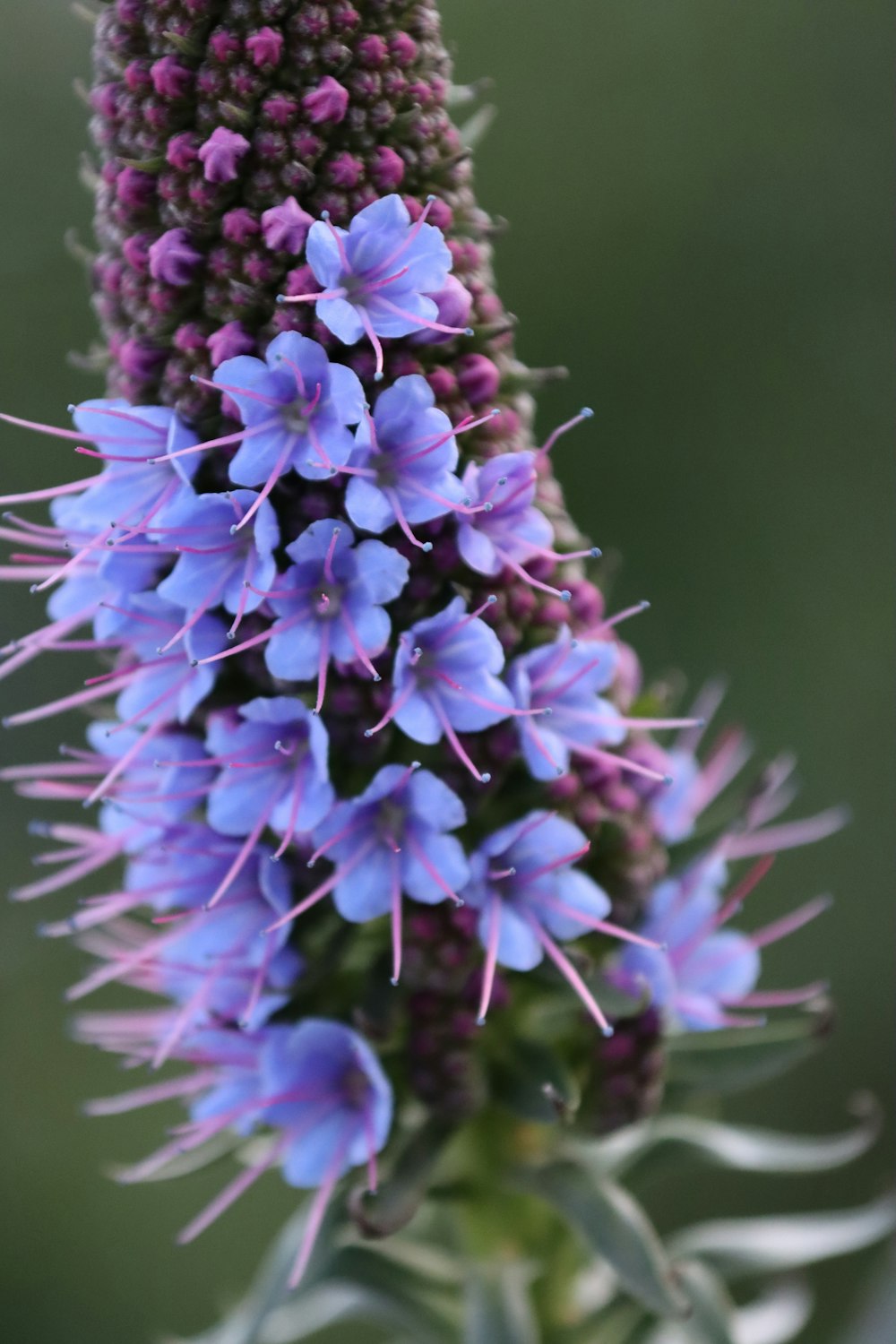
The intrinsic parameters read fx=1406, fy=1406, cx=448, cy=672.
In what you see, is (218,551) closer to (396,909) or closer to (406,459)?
(406,459)

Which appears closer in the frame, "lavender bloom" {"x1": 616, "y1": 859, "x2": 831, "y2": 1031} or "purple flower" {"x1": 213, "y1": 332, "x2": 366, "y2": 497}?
"purple flower" {"x1": 213, "y1": 332, "x2": 366, "y2": 497}

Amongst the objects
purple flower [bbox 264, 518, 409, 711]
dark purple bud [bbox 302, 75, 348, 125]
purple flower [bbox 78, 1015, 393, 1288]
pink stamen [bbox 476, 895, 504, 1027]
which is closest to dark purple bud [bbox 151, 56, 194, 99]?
dark purple bud [bbox 302, 75, 348, 125]

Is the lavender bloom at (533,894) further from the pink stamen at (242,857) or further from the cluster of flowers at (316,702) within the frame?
the pink stamen at (242,857)

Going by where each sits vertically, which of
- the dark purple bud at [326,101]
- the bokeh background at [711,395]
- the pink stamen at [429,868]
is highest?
the dark purple bud at [326,101]

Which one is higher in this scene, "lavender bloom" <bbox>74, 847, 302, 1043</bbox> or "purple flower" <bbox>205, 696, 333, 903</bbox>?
"purple flower" <bbox>205, 696, 333, 903</bbox>

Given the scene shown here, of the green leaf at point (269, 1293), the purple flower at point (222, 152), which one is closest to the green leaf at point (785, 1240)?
the green leaf at point (269, 1293)

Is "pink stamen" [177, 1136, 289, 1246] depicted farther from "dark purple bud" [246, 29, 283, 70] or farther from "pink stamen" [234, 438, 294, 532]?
"dark purple bud" [246, 29, 283, 70]

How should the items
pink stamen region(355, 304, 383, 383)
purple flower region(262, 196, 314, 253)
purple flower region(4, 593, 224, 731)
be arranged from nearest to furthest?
pink stamen region(355, 304, 383, 383)
purple flower region(262, 196, 314, 253)
purple flower region(4, 593, 224, 731)
